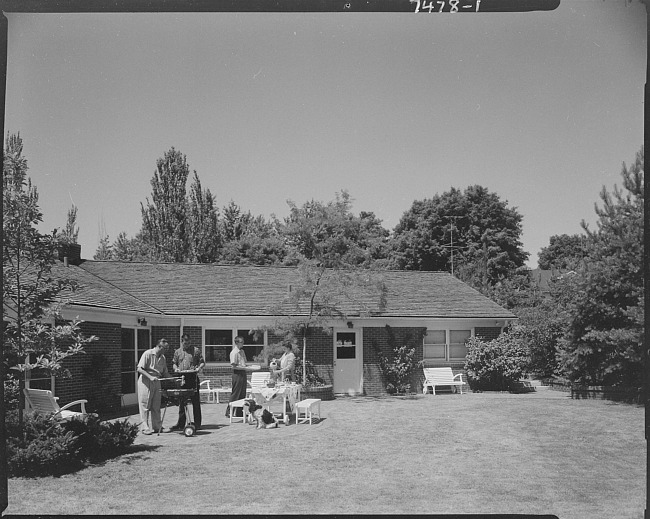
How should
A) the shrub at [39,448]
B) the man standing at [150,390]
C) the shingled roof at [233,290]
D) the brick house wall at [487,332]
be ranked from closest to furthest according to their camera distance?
the shrub at [39,448] < the man standing at [150,390] < the shingled roof at [233,290] < the brick house wall at [487,332]

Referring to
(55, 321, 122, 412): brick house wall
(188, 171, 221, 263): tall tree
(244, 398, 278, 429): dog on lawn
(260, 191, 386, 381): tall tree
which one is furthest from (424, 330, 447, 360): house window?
(55, 321, 122, 412): brick house wall

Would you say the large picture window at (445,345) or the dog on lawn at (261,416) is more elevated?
the large picture window at (445,345)

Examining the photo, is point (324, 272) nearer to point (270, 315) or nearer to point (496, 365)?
point (270, 315)

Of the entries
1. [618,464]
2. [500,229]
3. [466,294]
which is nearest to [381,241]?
[500,229]

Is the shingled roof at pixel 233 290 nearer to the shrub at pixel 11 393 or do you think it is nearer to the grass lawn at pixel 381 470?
the grass lawn at pixel 381 470

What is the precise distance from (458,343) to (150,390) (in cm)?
819

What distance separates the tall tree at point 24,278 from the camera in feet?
22.9

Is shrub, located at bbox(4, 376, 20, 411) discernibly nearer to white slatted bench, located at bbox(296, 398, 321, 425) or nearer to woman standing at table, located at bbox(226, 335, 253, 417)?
woman standing at table, located at bbox(226, 335, 253, 417)

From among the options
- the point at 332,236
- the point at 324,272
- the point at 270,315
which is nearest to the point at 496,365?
the point at 324,272

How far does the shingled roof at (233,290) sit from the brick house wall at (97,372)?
66.8 inches

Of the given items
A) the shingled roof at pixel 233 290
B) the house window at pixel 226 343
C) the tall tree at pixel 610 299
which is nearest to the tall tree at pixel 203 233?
the shingled roof at pixel 233 290

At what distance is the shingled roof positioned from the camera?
1384 cm

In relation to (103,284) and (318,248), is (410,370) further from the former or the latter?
(103,284)

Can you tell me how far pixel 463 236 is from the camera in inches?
696
